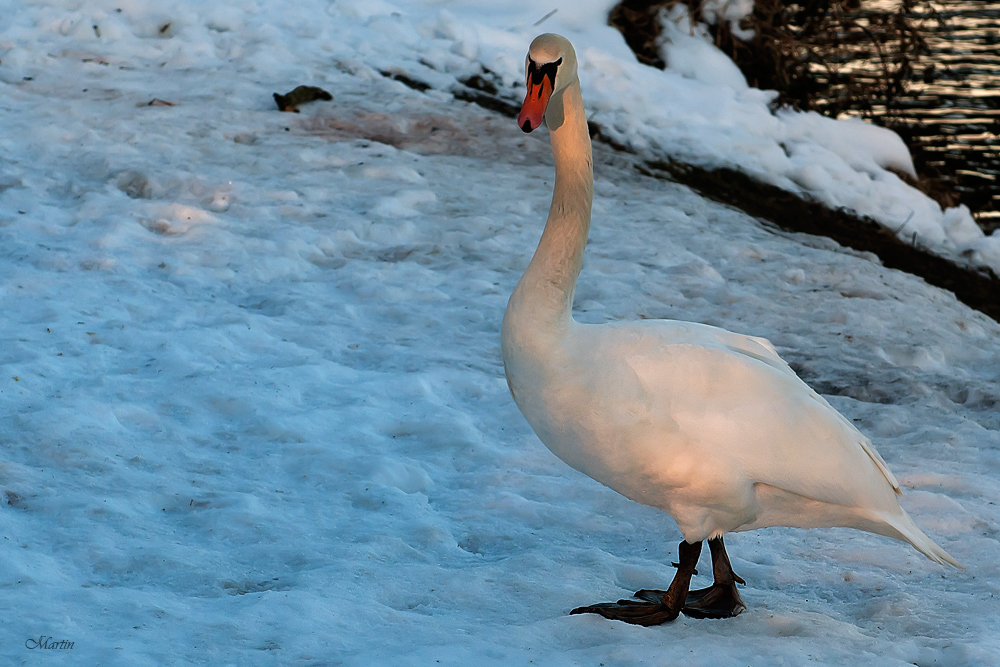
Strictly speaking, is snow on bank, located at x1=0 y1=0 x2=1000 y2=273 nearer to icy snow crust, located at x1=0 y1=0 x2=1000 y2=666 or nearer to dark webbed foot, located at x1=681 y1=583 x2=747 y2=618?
icy snow crust, located at x1=0 y1=0 x2=1000 y2=666

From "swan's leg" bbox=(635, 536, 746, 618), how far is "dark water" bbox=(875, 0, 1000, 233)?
19.3 ft

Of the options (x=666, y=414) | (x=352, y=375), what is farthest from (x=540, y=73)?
(x=352, y=375)

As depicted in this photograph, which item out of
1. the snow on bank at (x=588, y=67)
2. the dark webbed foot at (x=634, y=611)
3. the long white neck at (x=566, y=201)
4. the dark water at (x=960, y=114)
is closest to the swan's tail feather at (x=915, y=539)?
the dark webbed foot at (x=634, y=611)

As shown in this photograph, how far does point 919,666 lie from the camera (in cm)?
314

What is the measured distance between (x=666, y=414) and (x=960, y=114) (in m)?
8.99

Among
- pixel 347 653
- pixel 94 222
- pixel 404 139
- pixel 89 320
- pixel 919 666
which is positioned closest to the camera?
pixel 347 653

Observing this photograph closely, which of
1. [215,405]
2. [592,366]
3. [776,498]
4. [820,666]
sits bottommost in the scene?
[215,405]

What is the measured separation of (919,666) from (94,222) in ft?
16.1

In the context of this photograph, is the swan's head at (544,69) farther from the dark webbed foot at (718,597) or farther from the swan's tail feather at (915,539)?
the swan's tail feather at (915,539)

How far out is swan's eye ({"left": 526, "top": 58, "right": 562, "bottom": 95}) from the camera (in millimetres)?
3221

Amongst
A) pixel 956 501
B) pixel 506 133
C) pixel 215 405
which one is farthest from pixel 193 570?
pixel 506 133

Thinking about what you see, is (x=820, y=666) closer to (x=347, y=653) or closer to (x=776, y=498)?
(x=776, y=498)

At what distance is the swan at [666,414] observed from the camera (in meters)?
3.07

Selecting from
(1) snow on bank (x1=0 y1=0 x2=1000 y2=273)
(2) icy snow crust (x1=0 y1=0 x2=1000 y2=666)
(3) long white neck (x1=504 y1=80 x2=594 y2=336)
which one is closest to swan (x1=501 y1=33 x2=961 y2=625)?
(3) long white neck (x1=504 y1=80 x2=594 y2=336)
